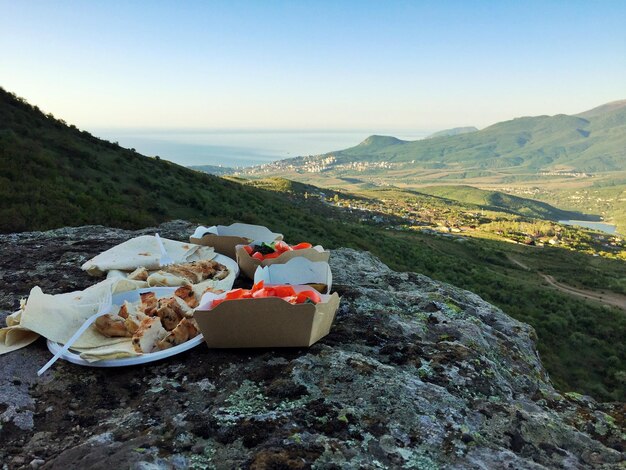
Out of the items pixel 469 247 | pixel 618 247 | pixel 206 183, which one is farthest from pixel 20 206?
pixel 618 247

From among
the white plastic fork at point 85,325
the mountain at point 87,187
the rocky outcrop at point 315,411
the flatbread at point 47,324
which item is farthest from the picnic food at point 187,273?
the mountain at point 87,187

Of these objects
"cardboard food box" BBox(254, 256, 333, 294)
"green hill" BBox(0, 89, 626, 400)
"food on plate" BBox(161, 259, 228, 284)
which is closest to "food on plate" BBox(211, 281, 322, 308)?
"cardboard food box" BBox(254, 256, 333, 294)

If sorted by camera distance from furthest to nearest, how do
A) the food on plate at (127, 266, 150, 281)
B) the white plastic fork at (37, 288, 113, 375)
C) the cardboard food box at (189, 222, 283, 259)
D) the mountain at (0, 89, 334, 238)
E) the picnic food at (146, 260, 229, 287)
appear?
1. the mountain at (0, 89, 334, 238)
2. the cardboard food box at (189, 222, 283, 259)
3. the food on plate at (127, 266, 150, 281)
4. the picnic food at (146, 260, 229, 287)
5. the white plastic fork at (37, 288, 113, 375)

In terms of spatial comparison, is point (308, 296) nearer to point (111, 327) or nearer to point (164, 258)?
point (111, 327)

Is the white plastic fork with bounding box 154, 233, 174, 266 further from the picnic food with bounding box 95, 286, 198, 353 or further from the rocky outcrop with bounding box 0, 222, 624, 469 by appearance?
the rocky outcrop with bounding box 0, 222, 624, 469

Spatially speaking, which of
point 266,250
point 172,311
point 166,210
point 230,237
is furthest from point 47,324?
point 166,210

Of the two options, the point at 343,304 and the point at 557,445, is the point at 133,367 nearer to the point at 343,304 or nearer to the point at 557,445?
the point at 343,304

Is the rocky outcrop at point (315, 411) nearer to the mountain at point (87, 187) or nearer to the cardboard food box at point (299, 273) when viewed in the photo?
the cardboard food box at point (299, 273)
